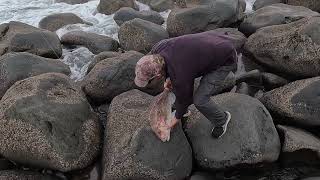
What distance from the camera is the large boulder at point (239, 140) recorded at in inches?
213

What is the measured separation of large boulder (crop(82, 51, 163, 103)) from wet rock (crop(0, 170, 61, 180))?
1.78 meters

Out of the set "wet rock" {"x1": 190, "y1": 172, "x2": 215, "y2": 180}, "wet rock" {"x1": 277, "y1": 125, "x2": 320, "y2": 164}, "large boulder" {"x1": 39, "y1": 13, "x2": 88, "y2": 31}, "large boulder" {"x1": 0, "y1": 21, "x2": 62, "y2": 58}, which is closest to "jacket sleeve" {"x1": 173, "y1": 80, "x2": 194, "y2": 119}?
"wet rock" {"x1": 190, "y1": 172, "x2": 215, "y2": 180}

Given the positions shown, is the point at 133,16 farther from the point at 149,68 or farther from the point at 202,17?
the point at 149,68

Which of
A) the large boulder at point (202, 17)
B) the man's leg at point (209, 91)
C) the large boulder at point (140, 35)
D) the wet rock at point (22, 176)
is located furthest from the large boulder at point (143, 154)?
the large boulder at point (202, 17)

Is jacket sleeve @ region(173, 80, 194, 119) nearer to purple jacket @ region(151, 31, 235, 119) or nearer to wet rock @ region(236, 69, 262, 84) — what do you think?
purple jacket @ region(151, 31, 235, 119)

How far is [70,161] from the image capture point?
5.48 m

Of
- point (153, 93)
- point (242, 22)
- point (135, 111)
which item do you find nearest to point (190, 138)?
point (135, 111)

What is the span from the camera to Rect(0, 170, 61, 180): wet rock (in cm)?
543

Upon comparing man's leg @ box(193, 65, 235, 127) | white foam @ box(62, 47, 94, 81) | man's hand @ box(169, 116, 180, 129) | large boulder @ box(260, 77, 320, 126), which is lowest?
white foam @ box(62, 47, 94, 81)

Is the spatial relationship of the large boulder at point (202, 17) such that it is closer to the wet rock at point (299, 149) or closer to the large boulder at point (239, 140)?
the large boulder at point (239, 140)

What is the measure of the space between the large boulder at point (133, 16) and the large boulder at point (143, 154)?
16.1 feet

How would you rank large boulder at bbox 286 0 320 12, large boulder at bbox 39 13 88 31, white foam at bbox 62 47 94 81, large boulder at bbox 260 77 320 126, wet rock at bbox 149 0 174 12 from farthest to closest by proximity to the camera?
wet rock at bbox 149 0 174 12 < large boulder at bbox 39 13 88 31 < large boulder at bbox 286 0 320 12 < white foam at bbox 62 47 94 81 < large boulder at bbox 260 77 320 126

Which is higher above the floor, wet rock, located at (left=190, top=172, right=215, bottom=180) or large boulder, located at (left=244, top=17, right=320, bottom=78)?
large boulder, located at (left=244, top=17, right=320, bottom=78)

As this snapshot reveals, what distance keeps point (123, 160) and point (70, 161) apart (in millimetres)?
703
